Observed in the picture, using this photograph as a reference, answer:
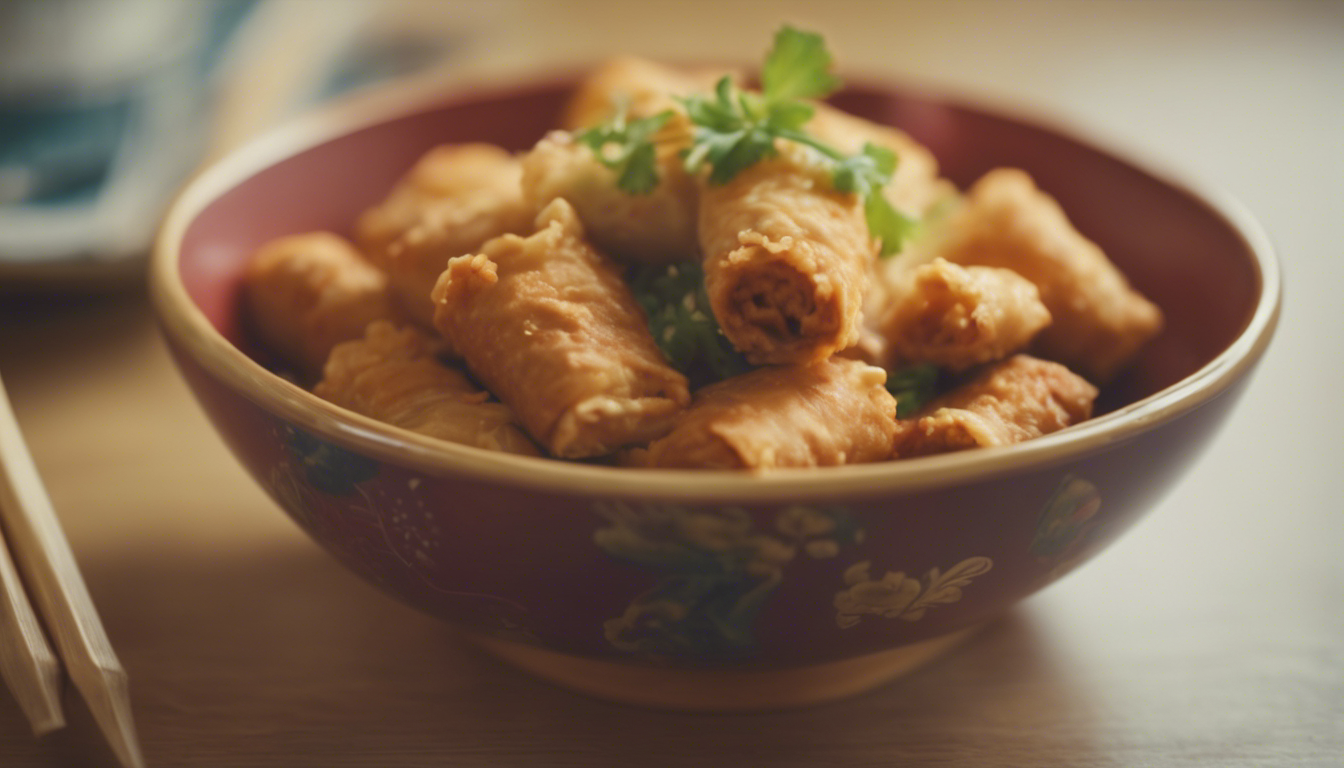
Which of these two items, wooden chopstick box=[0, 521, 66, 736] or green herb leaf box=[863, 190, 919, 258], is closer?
wooden chopstick box=[0, 521, 66, 736]

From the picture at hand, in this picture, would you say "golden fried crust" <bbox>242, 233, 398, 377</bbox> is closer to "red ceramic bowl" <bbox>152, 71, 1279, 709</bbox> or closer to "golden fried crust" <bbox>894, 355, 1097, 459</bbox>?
"red ceramic bowl" <bbox>152, 71, 1279, 709</bbox>

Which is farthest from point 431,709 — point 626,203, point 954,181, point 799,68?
point 954,181

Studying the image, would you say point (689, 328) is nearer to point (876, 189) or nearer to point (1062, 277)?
point (876, 189)

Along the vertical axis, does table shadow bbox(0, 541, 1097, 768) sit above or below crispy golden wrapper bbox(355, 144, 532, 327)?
below

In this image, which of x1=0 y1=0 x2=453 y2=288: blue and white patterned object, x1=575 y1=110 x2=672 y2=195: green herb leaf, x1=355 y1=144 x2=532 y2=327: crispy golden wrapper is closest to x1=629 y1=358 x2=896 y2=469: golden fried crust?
x1=575 y1=110 x2=672 y2=195: green herb leaf

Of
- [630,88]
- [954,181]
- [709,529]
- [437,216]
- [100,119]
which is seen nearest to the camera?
[709,529]

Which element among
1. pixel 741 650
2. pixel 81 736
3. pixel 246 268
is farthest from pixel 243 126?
pixel 741 650
